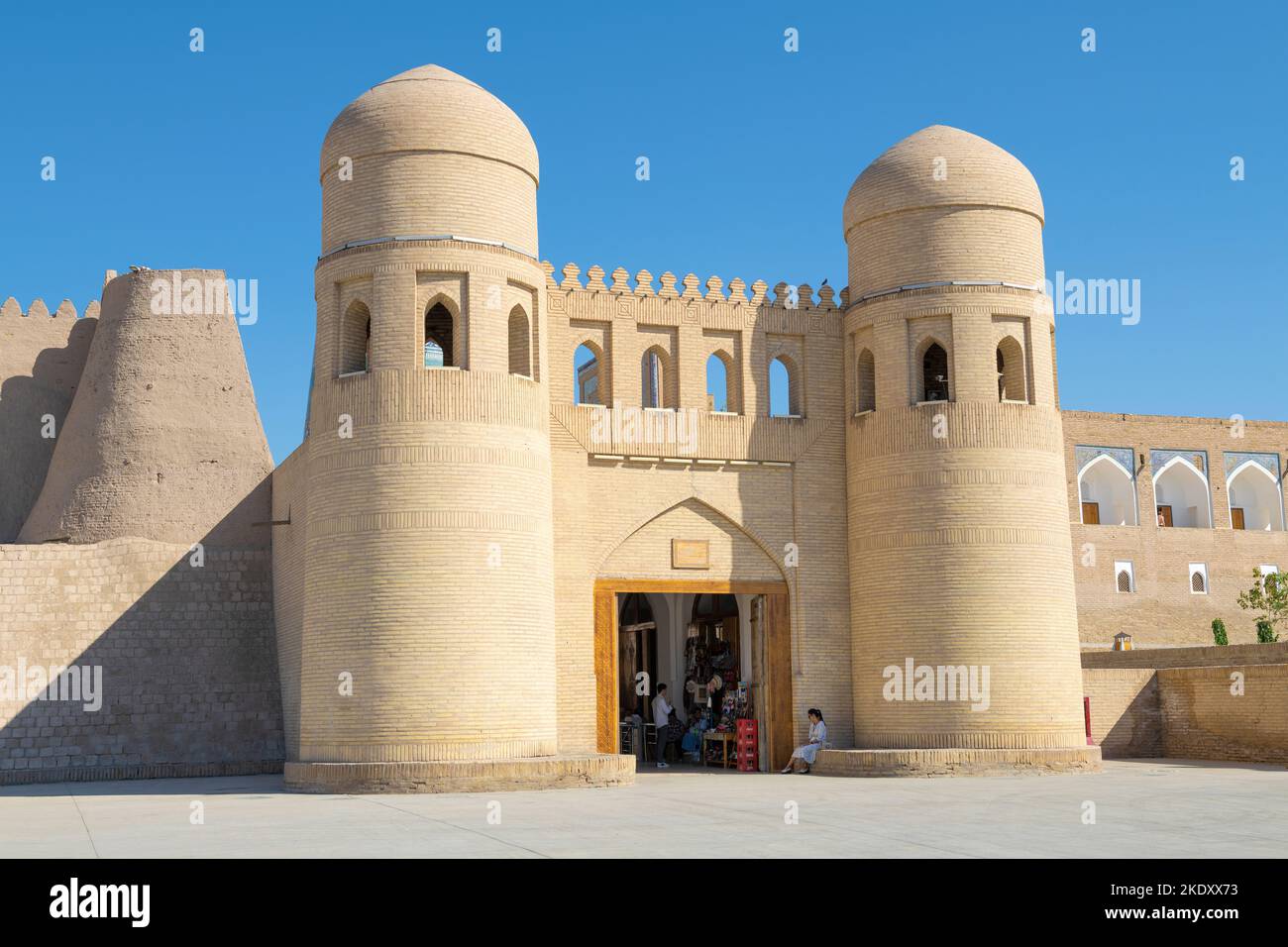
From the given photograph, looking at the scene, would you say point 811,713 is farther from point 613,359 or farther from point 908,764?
point 613,359

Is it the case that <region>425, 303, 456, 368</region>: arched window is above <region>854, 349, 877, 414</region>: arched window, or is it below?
above

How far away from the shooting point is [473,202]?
56.6 ft

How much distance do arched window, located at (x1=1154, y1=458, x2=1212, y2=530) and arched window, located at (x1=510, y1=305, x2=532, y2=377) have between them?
28458mm

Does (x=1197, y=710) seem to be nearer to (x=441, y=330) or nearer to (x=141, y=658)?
(x=441, y=330)

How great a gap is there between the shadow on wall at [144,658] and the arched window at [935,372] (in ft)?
31.7

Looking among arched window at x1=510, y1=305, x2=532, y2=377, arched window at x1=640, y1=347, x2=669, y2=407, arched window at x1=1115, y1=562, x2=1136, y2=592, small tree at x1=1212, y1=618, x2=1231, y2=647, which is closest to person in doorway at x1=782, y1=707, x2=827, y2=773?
arched window at x1=640, y1=347, x2=669, y2=407

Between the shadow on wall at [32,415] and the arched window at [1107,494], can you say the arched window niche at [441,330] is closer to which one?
the shadow on wall at [32,415]

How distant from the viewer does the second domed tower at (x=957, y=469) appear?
18531mm

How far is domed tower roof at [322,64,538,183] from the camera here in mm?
17125

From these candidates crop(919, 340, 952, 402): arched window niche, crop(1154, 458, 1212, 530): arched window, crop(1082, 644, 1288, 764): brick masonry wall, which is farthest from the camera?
crop(1154, 458, 1212, 530): arched window

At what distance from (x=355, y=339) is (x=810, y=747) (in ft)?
25.1

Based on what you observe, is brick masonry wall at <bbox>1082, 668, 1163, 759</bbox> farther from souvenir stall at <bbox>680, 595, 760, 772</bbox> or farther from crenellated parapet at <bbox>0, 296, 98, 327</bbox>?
crenellated parapet at <bbox>0, 296, 98, 327</bbox>
